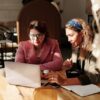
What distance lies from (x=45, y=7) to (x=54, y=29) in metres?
0.37

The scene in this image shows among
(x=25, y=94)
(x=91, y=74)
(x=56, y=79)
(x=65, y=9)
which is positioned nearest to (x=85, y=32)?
(x=91, y=74)

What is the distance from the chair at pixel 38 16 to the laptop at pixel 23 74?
1.81 meters

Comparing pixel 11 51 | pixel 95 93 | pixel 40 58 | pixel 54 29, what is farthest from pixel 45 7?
pixel 95 93

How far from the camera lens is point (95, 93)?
5.54 ft

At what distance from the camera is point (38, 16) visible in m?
3.90

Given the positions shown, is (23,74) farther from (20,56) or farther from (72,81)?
(20,56)

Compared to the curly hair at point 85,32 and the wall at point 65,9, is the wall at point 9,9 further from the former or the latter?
the curly hair at point 85,32

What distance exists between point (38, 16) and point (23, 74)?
2.17 meters

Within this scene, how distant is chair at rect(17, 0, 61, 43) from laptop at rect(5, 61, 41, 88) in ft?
5.92

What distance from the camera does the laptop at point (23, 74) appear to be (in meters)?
1.79

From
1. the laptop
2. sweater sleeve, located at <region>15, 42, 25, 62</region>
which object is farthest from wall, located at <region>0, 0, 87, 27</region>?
the laptop

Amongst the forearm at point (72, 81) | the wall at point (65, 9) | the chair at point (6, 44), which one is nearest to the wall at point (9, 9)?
the wall at point (65, 9)

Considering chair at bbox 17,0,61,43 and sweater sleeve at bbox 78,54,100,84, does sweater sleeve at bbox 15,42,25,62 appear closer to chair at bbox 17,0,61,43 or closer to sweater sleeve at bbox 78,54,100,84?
sweater sleeve at bbox 78,54,100,84

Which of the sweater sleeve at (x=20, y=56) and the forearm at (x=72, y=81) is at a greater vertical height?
the sweater sleeve at (x=20, y=56)
